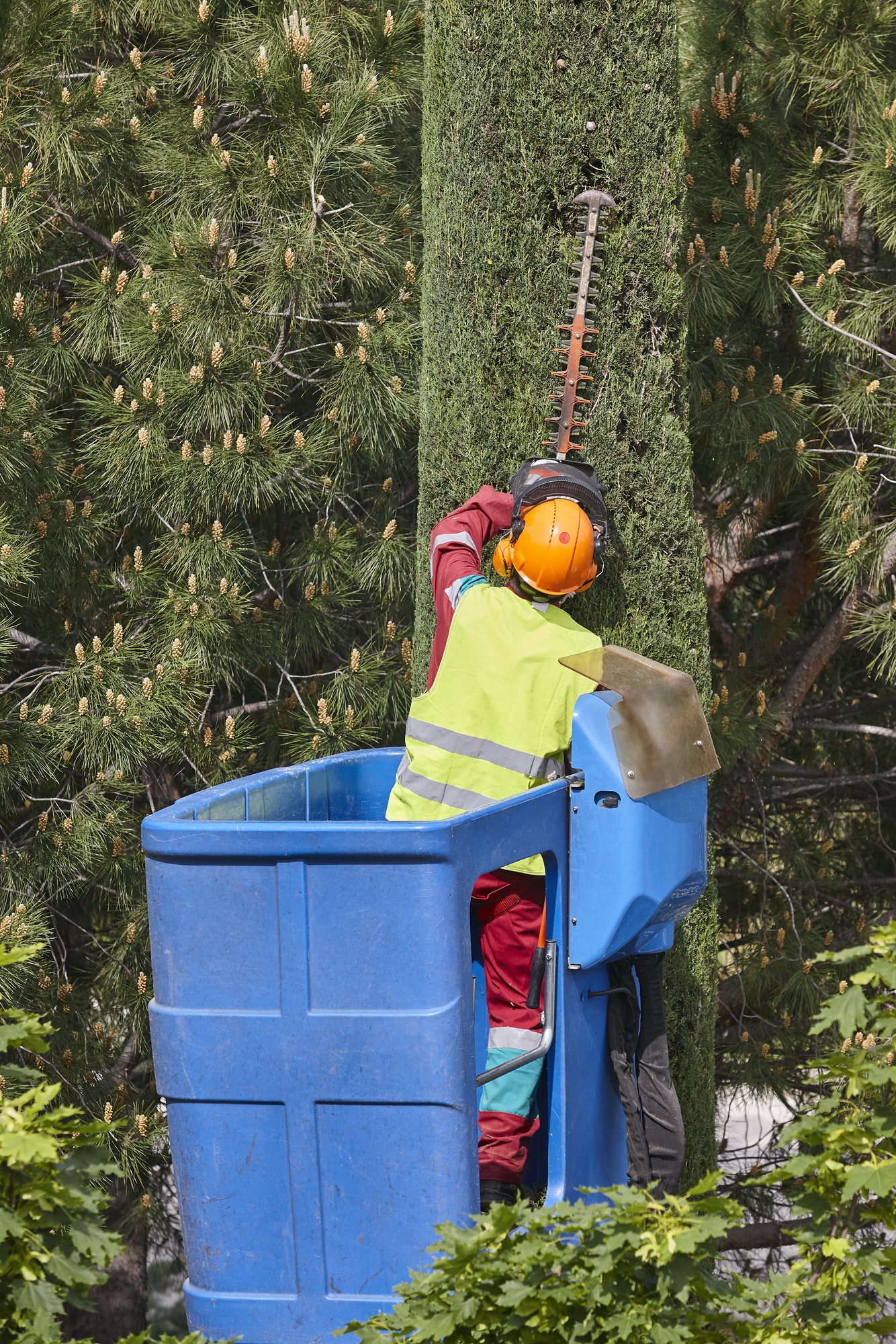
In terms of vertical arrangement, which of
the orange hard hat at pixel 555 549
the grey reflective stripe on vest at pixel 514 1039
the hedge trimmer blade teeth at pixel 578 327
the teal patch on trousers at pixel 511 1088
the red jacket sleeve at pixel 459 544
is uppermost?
the hedge trimmer blade teeth at pixel 578 327

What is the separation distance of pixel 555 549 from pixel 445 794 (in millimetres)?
572

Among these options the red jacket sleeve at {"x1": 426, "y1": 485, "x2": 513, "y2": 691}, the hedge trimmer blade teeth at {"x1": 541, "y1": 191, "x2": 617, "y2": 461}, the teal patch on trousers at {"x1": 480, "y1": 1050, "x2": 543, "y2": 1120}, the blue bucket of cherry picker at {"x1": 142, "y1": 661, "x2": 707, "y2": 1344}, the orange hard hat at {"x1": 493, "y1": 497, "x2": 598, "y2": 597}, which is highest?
the hedge trimmer blade teeth at {"x1": 541, "y1": 191, "x2": 617, "y2": 461}

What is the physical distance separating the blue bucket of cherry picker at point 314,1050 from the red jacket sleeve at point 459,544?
79 centimetres

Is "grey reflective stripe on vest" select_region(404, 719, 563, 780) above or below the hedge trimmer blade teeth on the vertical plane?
below

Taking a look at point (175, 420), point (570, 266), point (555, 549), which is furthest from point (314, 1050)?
point (175, 420)

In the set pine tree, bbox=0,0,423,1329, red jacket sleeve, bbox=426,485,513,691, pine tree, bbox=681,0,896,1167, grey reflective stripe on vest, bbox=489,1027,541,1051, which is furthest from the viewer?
pine tree, bbox=681,0,896,1167

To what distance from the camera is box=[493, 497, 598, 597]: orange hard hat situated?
9.88 ft

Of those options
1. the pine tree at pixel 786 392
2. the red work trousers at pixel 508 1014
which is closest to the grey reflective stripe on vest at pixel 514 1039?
the red work trousers at pixel 508 1014

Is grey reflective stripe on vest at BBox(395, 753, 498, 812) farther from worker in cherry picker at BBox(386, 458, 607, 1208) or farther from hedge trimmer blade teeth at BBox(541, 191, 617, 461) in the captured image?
hedge trimmer blade teeth at BBox(541, 191, 617, 461)

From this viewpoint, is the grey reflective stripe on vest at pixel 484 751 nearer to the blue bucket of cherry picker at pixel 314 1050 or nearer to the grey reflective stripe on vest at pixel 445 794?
the grey reflective stripe on vest at pixel 445 794

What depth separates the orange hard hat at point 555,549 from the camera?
9.88 ft

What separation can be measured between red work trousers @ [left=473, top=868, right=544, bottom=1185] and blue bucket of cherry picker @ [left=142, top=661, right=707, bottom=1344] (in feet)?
1.35

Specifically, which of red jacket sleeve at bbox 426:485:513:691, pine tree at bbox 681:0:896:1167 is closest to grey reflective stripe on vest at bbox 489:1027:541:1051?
red jacket sleeve at bbox 426:485:513:691

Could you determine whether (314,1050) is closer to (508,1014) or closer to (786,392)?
(508,1014)
